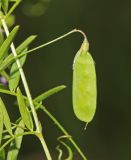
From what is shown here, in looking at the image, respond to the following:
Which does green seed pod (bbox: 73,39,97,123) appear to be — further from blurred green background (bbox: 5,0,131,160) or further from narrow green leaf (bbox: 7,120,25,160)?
blurred green background (bbox: 5,0,131,160)

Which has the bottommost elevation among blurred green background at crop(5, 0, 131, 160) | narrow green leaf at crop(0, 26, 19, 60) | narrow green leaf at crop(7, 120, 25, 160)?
blurred green background at crop(5, 0, 131, 160)

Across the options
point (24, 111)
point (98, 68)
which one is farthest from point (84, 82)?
point (98, 68)

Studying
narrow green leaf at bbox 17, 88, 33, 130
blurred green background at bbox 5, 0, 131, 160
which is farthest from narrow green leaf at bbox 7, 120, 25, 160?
blurred green background at bbox 5, 0, 131, 160

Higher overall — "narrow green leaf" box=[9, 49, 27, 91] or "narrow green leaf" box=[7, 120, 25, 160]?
"narrow green leaf" box=[9, 49, 27, 91]

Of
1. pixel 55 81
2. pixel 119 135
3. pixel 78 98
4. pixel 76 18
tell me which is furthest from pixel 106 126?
pixel 78 98

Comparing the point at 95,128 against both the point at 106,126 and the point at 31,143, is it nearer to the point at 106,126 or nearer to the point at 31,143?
the point at 106,126

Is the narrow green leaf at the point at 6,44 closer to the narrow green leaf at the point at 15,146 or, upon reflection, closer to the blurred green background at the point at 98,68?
the narrow green leaf at the point at 15,146

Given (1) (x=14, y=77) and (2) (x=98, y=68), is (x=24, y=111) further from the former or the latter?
(2) (x=98, y=68)
